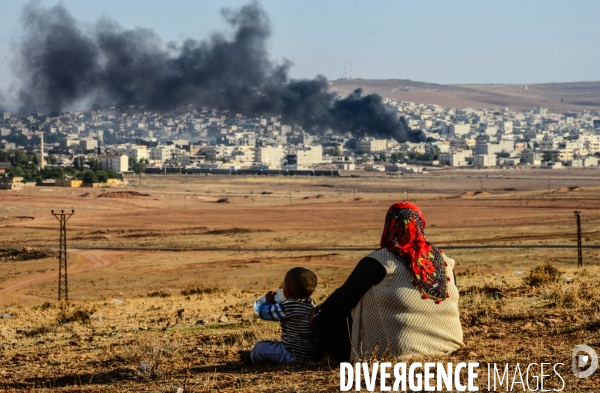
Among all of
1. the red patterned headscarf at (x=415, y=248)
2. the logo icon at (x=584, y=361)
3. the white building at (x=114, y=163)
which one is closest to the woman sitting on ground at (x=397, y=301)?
the red patterned headscarf at (x=415, y=248)

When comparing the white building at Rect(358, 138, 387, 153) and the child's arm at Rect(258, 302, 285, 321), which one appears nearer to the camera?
the child's arm at Rect(258, 302, 285, 321)

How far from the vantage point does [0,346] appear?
9336 mm

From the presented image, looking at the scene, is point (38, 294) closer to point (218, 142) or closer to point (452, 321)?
point (452, 321)

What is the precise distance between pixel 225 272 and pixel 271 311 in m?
19.5

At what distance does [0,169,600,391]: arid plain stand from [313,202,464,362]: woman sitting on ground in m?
0.25

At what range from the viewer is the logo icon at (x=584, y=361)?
5375 mm

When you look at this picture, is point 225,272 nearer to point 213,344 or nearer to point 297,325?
point 213,344

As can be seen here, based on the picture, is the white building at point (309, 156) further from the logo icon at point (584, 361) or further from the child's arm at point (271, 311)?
the logo icon at point (584, 361)

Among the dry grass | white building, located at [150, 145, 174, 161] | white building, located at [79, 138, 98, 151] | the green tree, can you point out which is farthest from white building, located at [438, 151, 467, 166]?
the dry grass

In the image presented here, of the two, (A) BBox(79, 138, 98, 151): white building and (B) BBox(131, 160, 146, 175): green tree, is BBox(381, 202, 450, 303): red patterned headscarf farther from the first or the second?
(A) BBox(79, 138, 98, 151): white building

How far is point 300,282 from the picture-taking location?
6207mm

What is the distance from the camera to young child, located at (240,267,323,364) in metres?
6.21

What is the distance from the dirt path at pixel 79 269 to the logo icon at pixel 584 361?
63.6ft

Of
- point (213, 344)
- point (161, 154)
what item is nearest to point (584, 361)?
point (213, 344)
